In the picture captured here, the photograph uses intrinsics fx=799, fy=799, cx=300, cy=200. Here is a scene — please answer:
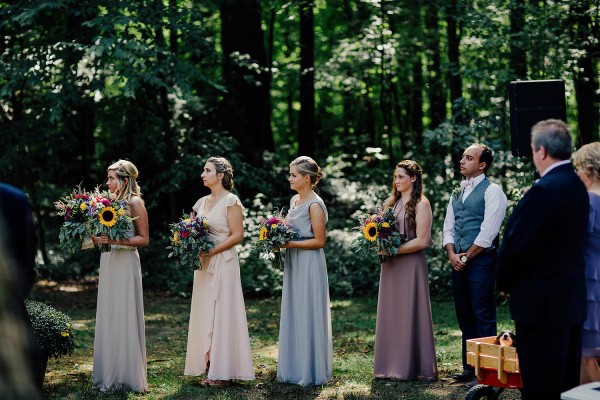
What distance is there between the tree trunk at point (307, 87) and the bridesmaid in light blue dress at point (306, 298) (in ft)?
39.0

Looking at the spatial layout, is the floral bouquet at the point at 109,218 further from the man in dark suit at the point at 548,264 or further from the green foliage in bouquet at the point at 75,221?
the man in dark suit at the point at 548,264

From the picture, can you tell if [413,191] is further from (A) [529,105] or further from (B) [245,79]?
(B) [245,79]

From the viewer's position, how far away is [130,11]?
13.5 m

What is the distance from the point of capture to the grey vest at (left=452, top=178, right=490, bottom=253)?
796 cm

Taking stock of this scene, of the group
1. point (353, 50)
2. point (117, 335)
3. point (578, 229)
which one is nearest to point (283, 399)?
point (117, 335)

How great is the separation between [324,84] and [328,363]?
12.9 meters

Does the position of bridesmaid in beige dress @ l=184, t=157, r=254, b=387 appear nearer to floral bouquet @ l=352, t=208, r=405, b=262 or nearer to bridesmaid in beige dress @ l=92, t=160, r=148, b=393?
bridesmaid in beige dress @ l=92, t=160, r=148, b=393

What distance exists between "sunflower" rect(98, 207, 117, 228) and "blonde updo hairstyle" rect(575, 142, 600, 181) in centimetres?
431

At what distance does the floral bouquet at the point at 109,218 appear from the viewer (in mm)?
7797

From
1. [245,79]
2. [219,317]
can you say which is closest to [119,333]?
[219,317]

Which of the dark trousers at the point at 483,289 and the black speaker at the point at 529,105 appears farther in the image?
the dark trousers at the point at 483,289

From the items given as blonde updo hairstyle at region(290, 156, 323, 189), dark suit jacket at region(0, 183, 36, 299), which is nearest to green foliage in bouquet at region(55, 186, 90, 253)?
blonde updo hairstyle at region(290, 156, 323, 189)

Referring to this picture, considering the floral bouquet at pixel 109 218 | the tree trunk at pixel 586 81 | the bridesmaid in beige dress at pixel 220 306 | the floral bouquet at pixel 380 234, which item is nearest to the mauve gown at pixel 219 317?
the bridesmaid in beige dress at pixel 220 306

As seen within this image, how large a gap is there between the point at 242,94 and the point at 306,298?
33.5 feet
